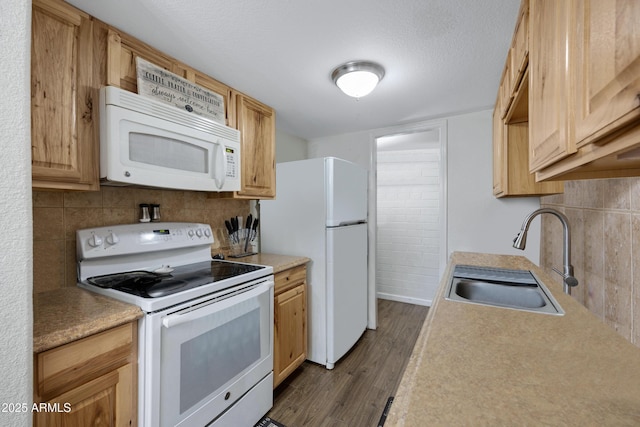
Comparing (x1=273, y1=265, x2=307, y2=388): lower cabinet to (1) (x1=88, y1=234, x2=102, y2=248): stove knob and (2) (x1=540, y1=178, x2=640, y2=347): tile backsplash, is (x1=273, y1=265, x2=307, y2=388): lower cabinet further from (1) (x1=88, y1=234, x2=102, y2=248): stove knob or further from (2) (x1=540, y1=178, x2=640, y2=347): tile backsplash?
(2) (x1=540, y1=178, x2=640, y2=347): tile backsplash

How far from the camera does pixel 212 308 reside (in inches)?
51.1

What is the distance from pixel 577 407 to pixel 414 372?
0.29 metres

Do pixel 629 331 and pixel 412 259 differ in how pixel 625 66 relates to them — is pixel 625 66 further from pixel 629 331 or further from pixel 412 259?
pixel 412 259

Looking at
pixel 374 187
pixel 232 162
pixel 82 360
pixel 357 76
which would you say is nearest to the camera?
pixel 82 360

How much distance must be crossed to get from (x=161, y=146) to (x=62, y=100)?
40cm

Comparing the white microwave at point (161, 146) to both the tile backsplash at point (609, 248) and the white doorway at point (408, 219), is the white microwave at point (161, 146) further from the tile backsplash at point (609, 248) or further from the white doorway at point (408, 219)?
the white doorway at point (408, 219)

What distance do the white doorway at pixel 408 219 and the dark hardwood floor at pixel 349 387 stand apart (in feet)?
3.37

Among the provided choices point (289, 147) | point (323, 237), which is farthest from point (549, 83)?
point (289, 147)

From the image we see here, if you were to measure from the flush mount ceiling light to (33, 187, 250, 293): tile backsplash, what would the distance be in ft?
4.56

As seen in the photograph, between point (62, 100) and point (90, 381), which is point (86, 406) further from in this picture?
point (62, 100)

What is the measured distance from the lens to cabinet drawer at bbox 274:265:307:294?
189cm

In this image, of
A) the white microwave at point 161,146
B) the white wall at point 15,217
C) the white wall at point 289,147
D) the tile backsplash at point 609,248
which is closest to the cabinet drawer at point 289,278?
the white microwave at point 161,146

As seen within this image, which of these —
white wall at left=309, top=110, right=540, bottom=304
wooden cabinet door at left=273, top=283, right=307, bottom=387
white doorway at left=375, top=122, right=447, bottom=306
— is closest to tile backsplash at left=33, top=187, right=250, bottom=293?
wooden cabinet door at left=273, top=283, right=307, bottom=387

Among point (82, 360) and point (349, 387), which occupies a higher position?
point (82, 360)
